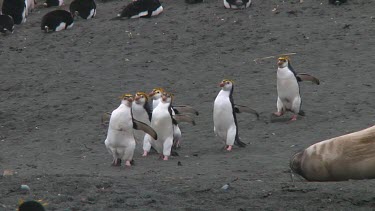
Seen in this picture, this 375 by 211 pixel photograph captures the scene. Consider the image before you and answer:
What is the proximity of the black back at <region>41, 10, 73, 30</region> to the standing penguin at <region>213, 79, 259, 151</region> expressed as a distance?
7.24 m

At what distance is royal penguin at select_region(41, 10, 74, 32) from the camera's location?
56.3 ft

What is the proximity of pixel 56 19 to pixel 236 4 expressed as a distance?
124 inches

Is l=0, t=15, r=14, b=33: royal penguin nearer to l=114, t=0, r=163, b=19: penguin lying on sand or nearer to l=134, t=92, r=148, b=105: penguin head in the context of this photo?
l=114, t=0, r=163, b=19: penguin lying on sand

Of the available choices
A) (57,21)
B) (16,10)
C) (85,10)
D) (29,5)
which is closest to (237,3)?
(85,10)

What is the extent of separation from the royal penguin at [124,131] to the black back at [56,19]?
7.78 metres

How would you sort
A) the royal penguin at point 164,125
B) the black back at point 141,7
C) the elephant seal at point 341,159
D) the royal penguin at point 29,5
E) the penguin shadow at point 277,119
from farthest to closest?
the royal penguin at point 29,5, the black back at point 141,7, the penguin shadow at point 277,119, the royal penguin at point 164,125, the elephant seal at point 341,159

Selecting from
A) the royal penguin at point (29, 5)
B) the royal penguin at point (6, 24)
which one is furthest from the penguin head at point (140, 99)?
the royal penguin at point (29, 5)

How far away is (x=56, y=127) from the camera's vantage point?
38.8 ft

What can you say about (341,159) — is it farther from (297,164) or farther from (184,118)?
Result: (184,118)

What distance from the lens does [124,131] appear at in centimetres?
964

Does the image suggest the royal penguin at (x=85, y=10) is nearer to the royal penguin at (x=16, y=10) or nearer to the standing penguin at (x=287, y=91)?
the royal penguin at (x=16, y=10)

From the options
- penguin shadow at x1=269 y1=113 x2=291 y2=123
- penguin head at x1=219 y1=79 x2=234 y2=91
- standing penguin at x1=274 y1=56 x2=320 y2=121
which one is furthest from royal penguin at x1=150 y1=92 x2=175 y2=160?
standing penguin at x1=274 y1=56 x2=320 y2=121

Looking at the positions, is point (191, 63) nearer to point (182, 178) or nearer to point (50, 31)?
point (50, 31)

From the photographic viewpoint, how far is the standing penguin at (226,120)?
33.9ft
